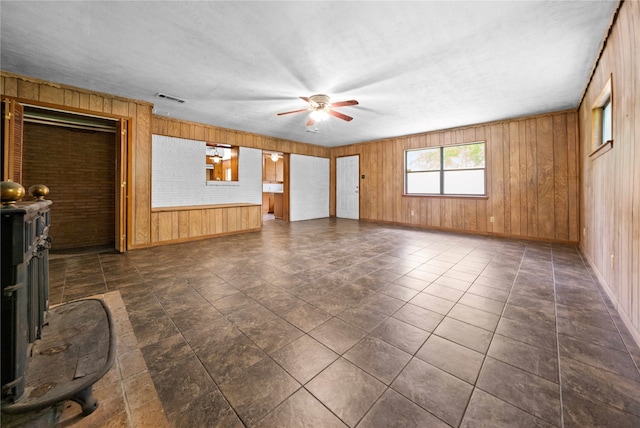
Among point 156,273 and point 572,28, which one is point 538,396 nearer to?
point 572,28

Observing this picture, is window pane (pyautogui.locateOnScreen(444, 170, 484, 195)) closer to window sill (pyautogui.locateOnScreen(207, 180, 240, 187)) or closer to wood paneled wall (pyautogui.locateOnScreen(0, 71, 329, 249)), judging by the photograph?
wood paneled wall (pyautogui.locateOnScreen(0, 71, 329, 249))

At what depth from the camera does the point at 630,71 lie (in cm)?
194

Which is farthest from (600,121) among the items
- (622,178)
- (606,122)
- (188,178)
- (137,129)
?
(188,178)

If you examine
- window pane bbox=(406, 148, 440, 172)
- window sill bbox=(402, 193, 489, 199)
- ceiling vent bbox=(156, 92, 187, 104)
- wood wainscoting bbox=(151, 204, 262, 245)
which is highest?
ceiling vent bbox=(156, 92, 187, 104)

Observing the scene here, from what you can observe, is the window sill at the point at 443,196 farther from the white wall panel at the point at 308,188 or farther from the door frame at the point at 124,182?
the door frame at the point at 124,182

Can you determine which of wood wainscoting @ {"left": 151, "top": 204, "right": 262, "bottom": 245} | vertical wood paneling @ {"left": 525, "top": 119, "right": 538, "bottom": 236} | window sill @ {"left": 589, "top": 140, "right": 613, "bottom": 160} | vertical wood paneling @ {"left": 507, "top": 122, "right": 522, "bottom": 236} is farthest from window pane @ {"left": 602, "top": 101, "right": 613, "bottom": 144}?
wood wainscoting @ {"left": 151, "top": 204, "right": 262, "bottom": 245}

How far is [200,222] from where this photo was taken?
5.11 meters

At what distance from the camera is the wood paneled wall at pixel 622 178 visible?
1.81 meters

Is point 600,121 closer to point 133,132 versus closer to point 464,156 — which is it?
point 464,156

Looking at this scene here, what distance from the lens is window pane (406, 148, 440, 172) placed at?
644cm

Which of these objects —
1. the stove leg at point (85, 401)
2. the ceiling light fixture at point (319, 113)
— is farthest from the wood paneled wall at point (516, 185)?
the stove leg at point (85, 401)

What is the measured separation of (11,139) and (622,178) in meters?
6.63

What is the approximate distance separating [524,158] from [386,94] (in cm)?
340

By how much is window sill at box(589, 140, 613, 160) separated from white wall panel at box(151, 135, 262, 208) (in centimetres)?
649
